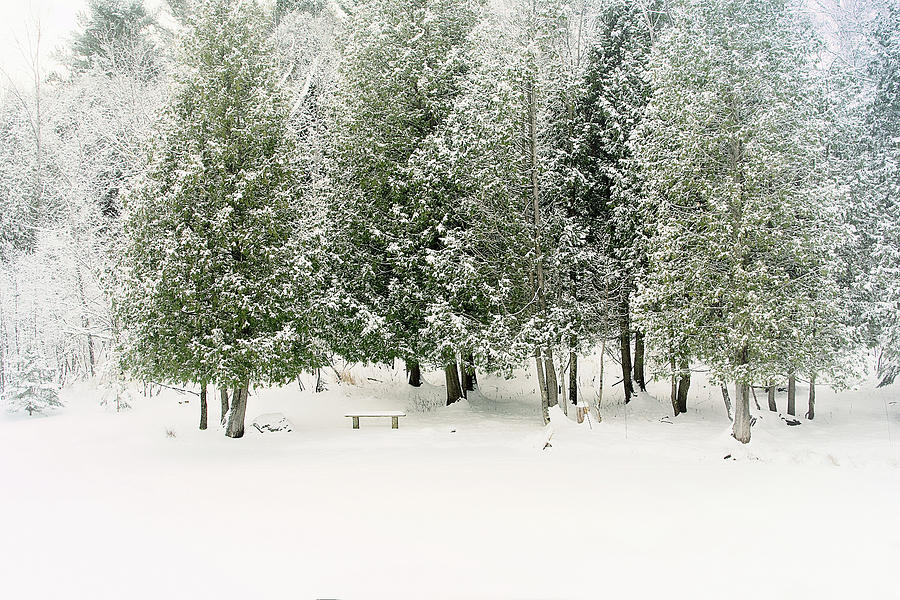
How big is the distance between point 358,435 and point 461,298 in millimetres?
4058

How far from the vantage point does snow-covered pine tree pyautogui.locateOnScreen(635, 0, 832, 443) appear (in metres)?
11.3

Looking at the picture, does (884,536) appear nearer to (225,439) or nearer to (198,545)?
(198,545)

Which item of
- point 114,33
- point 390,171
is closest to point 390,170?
point 390,171

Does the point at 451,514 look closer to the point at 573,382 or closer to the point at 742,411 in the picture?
the point at 742,411

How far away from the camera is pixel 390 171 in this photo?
1489cm

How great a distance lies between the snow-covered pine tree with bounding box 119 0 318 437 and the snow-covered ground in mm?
1995

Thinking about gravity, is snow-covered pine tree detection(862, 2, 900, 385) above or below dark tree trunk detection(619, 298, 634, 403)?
above

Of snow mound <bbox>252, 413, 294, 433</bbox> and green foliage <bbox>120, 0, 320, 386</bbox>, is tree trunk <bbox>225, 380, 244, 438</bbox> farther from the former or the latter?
green foliage <bbox>120, 0, 320, 386</bbox>

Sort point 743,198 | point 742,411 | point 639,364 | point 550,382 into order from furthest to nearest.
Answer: point 639,364, point 550,382, point 742,411, point 743,198

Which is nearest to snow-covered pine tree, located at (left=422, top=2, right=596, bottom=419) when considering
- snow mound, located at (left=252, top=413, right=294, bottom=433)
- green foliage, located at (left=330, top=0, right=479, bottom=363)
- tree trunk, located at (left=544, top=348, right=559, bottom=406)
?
tree trunk, located at (left=544, top=348, right=559, bottom=406)

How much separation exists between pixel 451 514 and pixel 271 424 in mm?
7905

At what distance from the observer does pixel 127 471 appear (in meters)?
9.81

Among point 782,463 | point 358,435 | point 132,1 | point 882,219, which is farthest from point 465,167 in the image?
point 132,1

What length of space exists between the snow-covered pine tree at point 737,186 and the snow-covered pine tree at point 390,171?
210 inches
